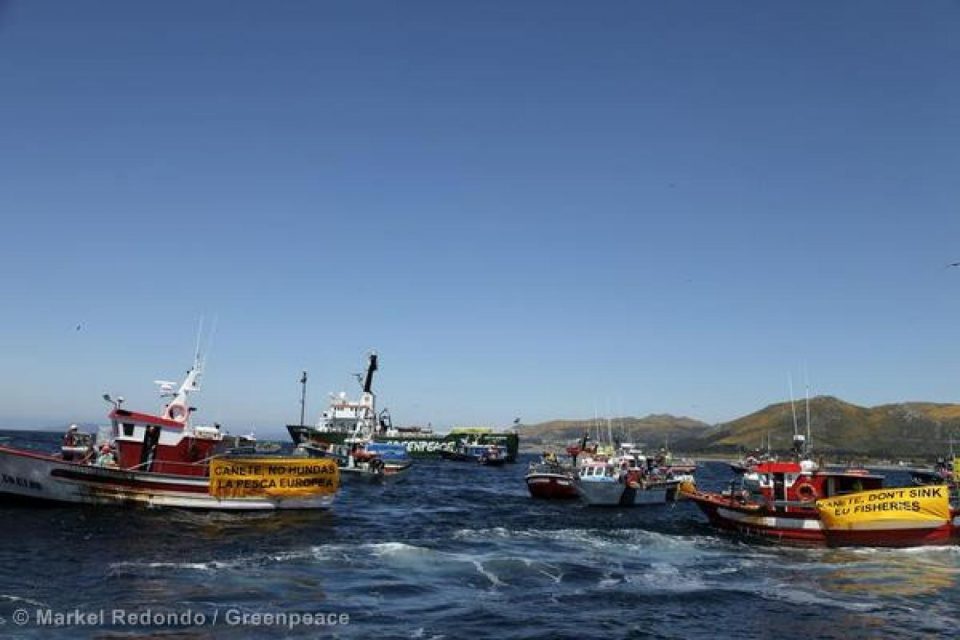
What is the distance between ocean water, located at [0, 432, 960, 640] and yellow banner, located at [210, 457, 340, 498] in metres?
1.46

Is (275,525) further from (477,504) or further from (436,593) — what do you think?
(477,504)

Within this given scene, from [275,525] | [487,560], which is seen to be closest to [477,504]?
[275,525]

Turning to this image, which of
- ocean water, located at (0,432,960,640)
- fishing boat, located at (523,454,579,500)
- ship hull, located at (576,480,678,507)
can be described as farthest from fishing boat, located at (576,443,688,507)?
ocean water, located at (0,432,960,640)

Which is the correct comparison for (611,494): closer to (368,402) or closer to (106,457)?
(106,457)

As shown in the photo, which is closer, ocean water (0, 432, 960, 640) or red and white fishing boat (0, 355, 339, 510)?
ocean water (0, 432, 960, 640)

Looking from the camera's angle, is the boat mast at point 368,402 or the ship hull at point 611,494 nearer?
the ship hull at point 611,494

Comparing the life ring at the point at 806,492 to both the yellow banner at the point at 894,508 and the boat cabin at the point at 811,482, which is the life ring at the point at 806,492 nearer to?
the boat cabin at the point at 811,482

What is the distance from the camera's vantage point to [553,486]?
58.2 m

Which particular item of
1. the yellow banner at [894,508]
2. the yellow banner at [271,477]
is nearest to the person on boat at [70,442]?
the yellow banner at [271,477]

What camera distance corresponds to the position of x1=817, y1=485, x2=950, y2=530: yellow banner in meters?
33.2

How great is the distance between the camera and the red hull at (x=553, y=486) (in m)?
58.1

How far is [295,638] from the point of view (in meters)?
17.4

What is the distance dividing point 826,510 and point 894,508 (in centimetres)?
287

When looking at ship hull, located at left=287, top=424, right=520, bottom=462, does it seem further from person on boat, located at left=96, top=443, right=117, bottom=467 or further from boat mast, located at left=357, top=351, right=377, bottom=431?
person on boat, located at left=96, top=443, right=117, bottom=467
